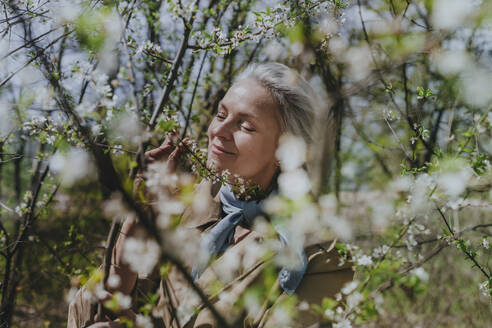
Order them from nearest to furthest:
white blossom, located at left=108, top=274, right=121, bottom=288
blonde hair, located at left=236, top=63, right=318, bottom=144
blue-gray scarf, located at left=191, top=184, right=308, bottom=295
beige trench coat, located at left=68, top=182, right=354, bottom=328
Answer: white blossom, located at left=108, top=274, right=121, bottom=288 < beige trench coat, located at left=68, top=182, right=354, bottom=328 < blue-gray scarf, located at left=191, top=184, right=308, bottom=295 < blonde hair, located at left=236, top=63, right=318, bottom=144

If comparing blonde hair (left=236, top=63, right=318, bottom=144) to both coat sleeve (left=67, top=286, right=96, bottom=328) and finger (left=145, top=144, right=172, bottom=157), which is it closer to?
finger (left=145, top=144, right=172, bottom=157)

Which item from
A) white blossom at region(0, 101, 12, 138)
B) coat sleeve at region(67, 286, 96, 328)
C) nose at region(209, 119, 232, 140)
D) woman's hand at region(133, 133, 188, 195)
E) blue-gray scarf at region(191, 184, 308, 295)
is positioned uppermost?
white blossom at region(0, 101, 12, 138)

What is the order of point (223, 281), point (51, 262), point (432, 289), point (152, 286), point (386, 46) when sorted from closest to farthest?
point (223, 281) → point (152, 286) → point (386, 46) → point (51, 262) → point (432, 289)

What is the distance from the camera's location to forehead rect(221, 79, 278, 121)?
161 centimetres

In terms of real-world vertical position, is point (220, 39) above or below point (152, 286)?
above

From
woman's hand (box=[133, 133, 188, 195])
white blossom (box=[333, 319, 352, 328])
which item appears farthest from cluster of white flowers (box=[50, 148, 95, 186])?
white blossom (box=[333, 319, 352, 328])

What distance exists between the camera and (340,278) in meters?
1.51

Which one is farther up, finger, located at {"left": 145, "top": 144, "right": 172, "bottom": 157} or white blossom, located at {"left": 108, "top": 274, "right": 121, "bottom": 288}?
finger, located at {"left": 145, "top": 144, "right": 172, "bottom": 157}

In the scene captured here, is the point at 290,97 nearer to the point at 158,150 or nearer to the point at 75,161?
the point at 158,150

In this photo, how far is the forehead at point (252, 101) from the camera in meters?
1.61

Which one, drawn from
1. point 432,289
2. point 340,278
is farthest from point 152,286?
point 432,289

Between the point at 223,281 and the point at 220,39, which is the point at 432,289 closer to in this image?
the point at 223,281

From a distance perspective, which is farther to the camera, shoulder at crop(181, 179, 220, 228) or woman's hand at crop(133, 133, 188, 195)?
shoulder at crop(181, 179, 220, 228)

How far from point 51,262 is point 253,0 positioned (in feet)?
9.58
